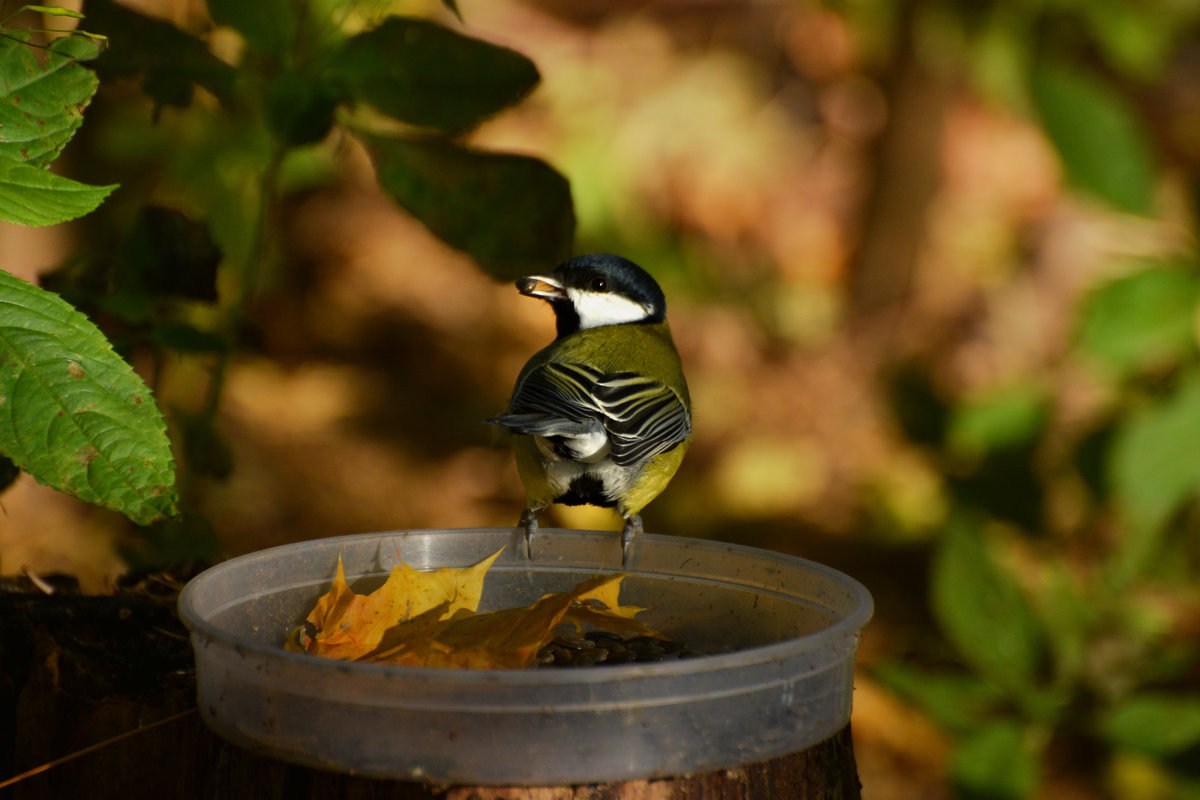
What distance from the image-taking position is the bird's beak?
2078 millimetres

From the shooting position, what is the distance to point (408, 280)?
4.96 m

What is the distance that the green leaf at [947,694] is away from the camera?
2535mm

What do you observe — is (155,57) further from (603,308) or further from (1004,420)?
(1004,420)

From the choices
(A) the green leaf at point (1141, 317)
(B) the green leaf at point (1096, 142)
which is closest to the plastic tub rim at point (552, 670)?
(A) the green leaf at point (1141, 317)

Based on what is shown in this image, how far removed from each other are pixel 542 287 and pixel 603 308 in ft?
0.69

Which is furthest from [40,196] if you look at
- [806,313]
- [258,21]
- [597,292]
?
[806,313]

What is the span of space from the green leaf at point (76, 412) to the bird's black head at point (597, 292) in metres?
0.84

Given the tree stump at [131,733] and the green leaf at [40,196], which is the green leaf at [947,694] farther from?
the green leaf at [40,196]

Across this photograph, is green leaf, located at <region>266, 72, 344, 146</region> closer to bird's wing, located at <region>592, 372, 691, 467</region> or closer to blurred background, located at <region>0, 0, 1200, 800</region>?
blurred background, located at <region>0, 0, 1200, 800</region>

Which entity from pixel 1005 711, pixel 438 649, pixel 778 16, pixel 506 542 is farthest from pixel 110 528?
pixel 778 16

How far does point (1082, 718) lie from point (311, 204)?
366 cm

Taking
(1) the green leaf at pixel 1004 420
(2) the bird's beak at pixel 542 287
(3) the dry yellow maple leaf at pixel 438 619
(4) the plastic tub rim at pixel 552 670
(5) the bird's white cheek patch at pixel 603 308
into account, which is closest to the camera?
(4) the plastic tub rim at pixel 552 670

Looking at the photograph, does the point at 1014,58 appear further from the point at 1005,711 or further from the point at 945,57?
the point at 1005,711

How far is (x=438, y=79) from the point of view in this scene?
1851mm
